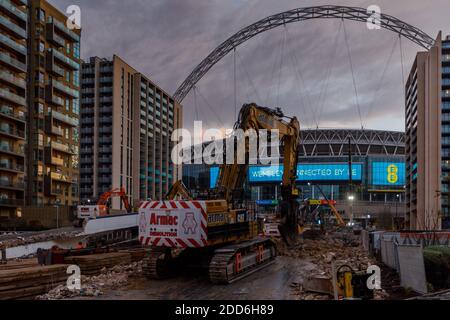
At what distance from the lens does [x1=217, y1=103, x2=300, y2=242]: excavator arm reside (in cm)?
2003

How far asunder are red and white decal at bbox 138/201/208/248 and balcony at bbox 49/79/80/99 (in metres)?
62.0

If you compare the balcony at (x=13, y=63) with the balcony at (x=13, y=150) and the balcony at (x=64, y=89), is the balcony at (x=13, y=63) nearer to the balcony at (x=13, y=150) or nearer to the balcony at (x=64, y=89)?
the balcony at (x=64, y=89)

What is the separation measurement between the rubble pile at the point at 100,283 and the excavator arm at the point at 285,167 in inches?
200

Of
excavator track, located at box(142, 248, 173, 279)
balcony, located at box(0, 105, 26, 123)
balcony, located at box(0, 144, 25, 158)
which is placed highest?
balcony, located at box(0, 105, 26, 123)

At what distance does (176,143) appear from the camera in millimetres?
136375

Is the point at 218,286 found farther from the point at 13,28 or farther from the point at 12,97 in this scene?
the point at 13,28

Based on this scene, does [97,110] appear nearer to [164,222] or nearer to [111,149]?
[111,149]

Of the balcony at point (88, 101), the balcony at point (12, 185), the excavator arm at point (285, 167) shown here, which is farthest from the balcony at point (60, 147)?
the excavator arm at point (285, 167)

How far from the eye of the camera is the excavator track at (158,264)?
17125mm

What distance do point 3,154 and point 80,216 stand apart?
1984 centimetres

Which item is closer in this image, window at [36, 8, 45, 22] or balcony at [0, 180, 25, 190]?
balcony at [0, 180, 25, 190]

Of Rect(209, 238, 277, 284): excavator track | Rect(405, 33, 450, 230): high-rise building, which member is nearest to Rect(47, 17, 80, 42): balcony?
Rect(209, 238, 277, 284): excavator track

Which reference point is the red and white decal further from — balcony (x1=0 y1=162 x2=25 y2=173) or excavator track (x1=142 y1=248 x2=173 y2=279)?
balcony (x1=0 y1=162 x2=25 y2=173)

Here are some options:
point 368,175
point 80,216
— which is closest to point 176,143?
point 368,175
